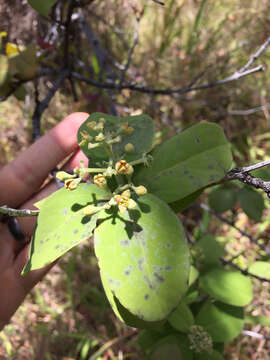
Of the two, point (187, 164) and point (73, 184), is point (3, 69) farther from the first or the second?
point (187, 164)

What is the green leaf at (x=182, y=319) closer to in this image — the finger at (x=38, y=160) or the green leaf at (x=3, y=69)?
the finger at (x=38, y=160)

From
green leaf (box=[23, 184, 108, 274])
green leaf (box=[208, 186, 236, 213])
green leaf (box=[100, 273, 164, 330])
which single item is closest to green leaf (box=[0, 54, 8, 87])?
green leaf (box=[23, 184, 108, 274])

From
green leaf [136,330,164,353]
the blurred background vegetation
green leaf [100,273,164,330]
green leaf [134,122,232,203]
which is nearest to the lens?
green leaf [100,273,164,330]

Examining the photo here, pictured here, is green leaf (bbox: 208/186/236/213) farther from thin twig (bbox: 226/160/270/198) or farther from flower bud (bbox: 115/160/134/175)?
flower bud (bbox: 115/160/134/175)

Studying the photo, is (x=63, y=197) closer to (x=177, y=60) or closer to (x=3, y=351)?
(x=3, y=351)

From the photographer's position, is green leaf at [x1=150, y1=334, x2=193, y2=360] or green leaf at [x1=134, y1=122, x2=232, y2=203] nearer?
green leaf at [x1=134, y1=122, x2=232, y2=203]

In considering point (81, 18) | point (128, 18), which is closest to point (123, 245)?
point (81, 18)

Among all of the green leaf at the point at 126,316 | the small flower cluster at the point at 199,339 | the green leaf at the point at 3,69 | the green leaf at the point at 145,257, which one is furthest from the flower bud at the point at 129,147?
the green leaf at the point at 3,69
